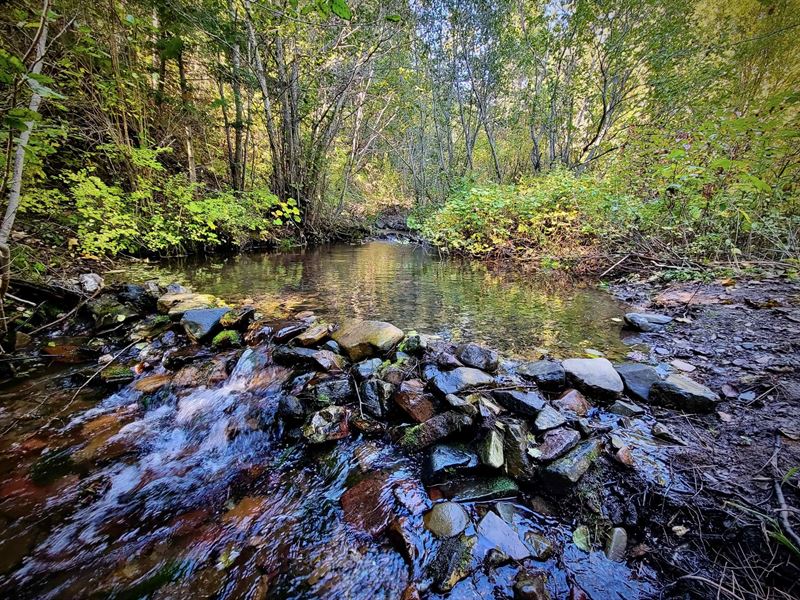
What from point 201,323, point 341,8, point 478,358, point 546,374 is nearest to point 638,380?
point 546,374

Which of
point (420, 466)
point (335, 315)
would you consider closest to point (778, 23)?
point (335, 315)

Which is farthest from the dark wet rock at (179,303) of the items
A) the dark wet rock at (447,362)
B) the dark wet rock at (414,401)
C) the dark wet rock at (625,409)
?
the dark wet rock at (625,409)

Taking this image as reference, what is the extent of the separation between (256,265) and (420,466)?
7.19m

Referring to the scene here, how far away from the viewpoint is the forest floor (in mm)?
1313

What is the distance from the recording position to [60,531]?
1689 mm

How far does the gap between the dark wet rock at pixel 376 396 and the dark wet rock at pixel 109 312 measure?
319cm

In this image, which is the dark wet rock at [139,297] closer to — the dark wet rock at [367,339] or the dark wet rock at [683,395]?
the dark wet rock at [367,339]

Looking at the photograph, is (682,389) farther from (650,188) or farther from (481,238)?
(481,238)

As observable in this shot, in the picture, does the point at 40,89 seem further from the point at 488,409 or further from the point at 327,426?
the point at 488,409

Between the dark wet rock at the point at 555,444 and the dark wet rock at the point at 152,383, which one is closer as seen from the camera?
the dark wet rock at the point at 555,444

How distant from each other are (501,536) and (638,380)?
5.20 feet

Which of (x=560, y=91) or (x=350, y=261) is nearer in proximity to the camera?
(x=350, y=261)

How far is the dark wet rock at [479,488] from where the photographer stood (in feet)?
5.94

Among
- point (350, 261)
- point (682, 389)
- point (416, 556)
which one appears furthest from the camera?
point (350, 261)
